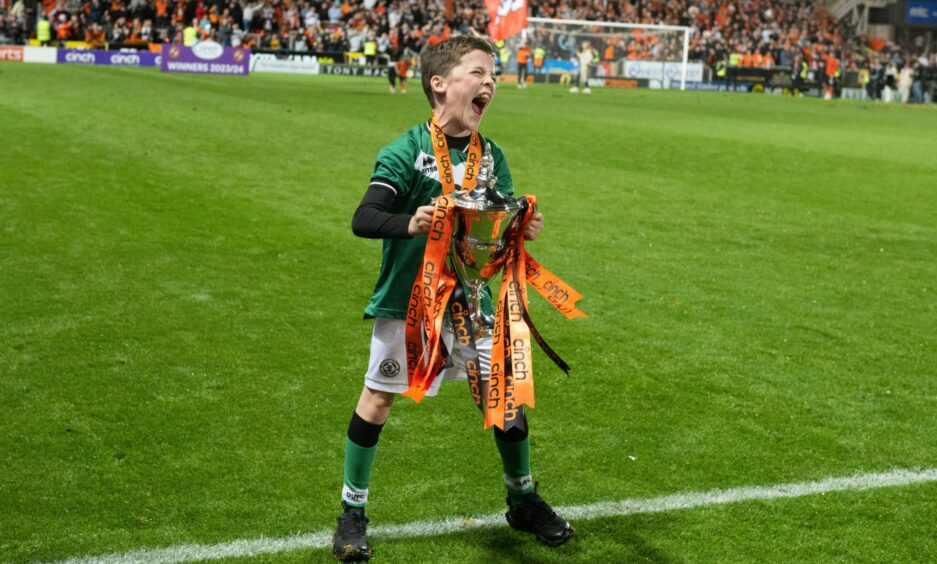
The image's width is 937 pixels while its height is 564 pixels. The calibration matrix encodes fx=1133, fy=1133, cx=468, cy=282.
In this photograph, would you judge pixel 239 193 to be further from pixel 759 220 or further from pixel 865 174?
pixel 865 174

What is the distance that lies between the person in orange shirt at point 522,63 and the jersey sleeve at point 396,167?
33.1 meters

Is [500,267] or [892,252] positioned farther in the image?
[892,252]

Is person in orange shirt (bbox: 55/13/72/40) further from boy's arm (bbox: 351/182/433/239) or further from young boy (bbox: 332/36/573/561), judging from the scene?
boy's arm (bbox: 351/182/433/239)

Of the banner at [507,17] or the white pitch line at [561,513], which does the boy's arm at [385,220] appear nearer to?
the white pitch line at [561,513]

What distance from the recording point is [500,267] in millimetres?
3963

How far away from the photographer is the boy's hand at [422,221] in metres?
3.52

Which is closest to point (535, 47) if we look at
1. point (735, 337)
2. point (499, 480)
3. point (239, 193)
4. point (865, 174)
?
point (865, 174)

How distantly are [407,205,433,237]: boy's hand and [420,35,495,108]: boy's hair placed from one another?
0.50 meters

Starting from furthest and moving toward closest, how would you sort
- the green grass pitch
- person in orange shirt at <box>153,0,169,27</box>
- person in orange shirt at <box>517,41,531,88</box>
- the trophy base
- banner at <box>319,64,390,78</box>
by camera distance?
person in orange shirt at <box>153,0,169,27</box> < banner at <box>319,64,390,78</box> < person in orange shirt at <box>517,41,531,88</box> < the green grass pitch < the trophy base

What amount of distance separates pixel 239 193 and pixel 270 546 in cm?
837

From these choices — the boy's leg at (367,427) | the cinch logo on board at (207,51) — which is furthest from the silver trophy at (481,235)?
the cinch logo on board at (207,51)

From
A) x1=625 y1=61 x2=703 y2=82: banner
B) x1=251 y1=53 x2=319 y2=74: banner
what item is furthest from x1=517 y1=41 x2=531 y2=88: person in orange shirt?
x1=251 y1=53 x2=319 y2=74: banner

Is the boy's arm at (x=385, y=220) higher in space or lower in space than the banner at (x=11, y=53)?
lower

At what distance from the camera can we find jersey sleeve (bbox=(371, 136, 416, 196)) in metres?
3.75
